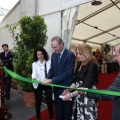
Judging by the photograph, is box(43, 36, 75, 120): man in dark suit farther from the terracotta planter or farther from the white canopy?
the white canopy

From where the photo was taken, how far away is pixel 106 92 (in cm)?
163

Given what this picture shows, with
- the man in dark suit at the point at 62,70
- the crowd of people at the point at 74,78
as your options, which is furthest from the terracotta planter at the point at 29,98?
the man in dark suit at the point at 62,70

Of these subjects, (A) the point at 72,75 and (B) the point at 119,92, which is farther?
(A) the point at 72,75

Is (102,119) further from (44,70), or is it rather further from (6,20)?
(6,20)

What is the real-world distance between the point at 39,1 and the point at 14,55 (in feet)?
6.05

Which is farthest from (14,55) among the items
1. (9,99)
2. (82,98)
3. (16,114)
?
(82,98)

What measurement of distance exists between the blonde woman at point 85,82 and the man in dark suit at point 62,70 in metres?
0.21

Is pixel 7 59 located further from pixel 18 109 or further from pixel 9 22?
pixel 9 22

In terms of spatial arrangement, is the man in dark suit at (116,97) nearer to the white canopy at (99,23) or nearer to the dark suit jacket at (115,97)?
the dark suit jacket at (115,97)

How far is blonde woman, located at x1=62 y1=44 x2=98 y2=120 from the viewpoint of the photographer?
2289 millimetres

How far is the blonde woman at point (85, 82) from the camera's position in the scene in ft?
7.51

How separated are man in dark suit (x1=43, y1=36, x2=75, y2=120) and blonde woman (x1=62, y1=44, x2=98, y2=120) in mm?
208

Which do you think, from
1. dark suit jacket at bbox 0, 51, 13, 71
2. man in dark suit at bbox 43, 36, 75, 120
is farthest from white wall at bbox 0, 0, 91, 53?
man in dark suit at bbox 43, 36, 75, 120

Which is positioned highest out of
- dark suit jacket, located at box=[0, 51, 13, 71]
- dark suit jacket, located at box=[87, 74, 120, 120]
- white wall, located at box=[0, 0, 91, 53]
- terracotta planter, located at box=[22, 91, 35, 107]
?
white wall, located at box=[0, 0, 91, 53]
